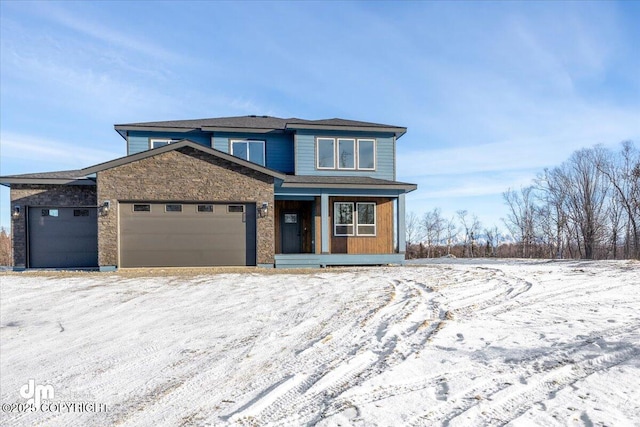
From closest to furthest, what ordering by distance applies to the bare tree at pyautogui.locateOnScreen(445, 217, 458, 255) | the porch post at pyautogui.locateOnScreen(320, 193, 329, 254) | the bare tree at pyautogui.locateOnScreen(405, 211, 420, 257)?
the porch post at pyautogui.locateOnScreen(320, 193, 329, 254)
the bare tree at pyautogui.locateOnScreen(445, 217, 458, 255)
the bare tree at pyautogui.locateOnScreen(405, 211, 420, 257)

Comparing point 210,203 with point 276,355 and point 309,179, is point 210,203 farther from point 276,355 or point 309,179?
point 276,355

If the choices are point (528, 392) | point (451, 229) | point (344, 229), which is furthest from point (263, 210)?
point (451, 229)

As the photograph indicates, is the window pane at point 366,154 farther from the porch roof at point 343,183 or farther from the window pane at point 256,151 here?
the window pane at point 256,151

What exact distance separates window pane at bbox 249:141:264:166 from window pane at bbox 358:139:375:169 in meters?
3.90

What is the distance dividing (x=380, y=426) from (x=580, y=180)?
31178mm

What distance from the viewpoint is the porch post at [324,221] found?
1409 centimetres

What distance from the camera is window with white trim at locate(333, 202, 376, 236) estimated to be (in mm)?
15234

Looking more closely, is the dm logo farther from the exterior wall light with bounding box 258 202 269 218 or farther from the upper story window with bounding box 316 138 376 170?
the upper story window with bounding box 316 138 376 170

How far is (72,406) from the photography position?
3145 mm

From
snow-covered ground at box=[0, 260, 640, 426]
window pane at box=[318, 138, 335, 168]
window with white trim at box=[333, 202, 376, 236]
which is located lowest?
snow-covered ground at box=[0, 260, 640, 426]

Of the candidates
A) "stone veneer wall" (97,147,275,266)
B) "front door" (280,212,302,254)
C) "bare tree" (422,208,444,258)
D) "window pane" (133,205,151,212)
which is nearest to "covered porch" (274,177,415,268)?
"front door" (280,212,302,254)

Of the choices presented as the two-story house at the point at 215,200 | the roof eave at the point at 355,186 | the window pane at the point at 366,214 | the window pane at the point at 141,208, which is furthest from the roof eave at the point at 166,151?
the window pane at the point at 366,214

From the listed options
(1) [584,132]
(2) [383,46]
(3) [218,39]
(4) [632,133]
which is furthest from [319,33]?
(4) [632,133]

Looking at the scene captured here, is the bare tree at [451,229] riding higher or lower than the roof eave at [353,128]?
lower
